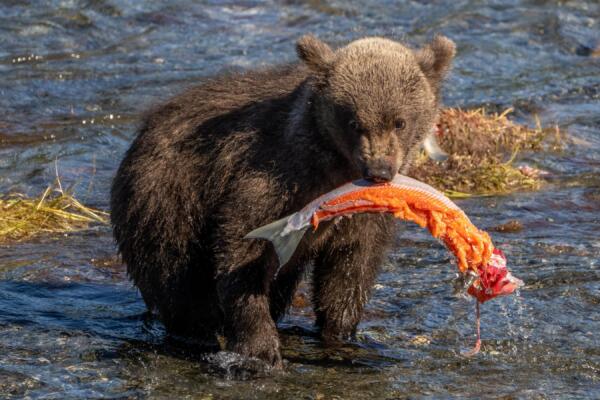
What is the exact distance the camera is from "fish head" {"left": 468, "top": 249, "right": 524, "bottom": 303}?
6445mm

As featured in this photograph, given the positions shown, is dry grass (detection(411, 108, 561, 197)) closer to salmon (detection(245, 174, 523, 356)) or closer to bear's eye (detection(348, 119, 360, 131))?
salmon (detection(245, 174, 523, 356))

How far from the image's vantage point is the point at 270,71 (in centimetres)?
751

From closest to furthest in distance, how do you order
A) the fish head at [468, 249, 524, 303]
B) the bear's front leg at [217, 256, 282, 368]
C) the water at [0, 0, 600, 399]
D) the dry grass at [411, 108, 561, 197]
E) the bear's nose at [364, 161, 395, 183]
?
the bear's nose at [364, 161, 395, 183] < the fish head at [468, 249, 524, 303] < the water at [0, 0, 600, 399] < the bear's front leg at [217, 256, 282, 368] < the dry grass at [411, 108, 561, 197]

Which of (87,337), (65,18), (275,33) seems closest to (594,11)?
(275,33)

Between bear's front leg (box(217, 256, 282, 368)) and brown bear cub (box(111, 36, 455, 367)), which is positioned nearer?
brown bear cub (box(111, 36, 455, 367))

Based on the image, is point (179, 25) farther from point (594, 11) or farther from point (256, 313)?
point (256, 313)

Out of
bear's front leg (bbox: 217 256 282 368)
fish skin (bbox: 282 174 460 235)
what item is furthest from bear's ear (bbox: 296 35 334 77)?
bear's front leg (bbox: 217 256 282 368)

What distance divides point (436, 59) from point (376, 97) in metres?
0.73

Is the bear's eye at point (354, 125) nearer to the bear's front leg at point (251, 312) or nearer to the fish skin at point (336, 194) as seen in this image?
the fish skin at point (336, 194)

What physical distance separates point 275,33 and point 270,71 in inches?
360

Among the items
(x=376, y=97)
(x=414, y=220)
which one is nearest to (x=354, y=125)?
(x=376, y=97)

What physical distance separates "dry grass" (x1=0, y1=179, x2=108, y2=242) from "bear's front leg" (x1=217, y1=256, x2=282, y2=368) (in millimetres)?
2959

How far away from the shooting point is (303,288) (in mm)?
8586

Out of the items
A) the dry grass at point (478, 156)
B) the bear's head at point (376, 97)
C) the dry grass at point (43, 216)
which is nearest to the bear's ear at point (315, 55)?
the bear's head at point (376, 97)
